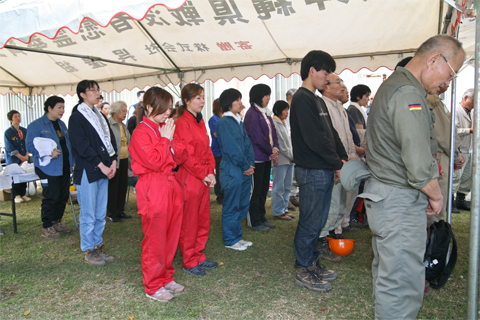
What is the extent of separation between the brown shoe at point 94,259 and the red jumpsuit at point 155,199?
101 centimetres

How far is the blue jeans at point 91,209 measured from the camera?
11.4 feet

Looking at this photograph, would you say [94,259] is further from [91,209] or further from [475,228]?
[475,228]

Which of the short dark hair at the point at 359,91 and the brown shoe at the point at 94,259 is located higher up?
the short dark hair at the point at 359,91

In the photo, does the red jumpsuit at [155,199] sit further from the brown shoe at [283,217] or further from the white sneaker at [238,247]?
the brown shoe at [283,217]

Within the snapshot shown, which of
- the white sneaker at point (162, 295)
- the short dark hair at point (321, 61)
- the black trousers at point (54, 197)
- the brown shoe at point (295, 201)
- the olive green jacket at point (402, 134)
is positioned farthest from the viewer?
the brown shoe at point (295, 201)

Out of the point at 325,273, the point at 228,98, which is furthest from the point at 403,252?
the point at 228,98

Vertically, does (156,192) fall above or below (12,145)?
below

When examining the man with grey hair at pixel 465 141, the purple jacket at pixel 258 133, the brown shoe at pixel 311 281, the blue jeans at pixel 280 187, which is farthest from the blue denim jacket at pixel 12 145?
the man with grey hair at pixel 465 141

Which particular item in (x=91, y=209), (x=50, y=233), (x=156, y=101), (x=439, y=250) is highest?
(x=156, y=101)

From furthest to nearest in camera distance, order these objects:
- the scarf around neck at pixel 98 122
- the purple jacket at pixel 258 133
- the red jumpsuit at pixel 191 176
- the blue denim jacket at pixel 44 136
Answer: the purple jacket at pixel 258 133, the blue denim jacket at pixel 44 136, the scarf around neck at pixel 98 122, the red jumpsuit at pixel 191 176

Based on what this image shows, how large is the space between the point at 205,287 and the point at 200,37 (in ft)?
13.8

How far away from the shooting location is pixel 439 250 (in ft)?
7.71

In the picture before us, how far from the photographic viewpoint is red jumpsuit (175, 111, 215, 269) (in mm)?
3178

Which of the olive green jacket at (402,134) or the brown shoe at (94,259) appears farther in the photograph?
the brown shoe at (94,259)
